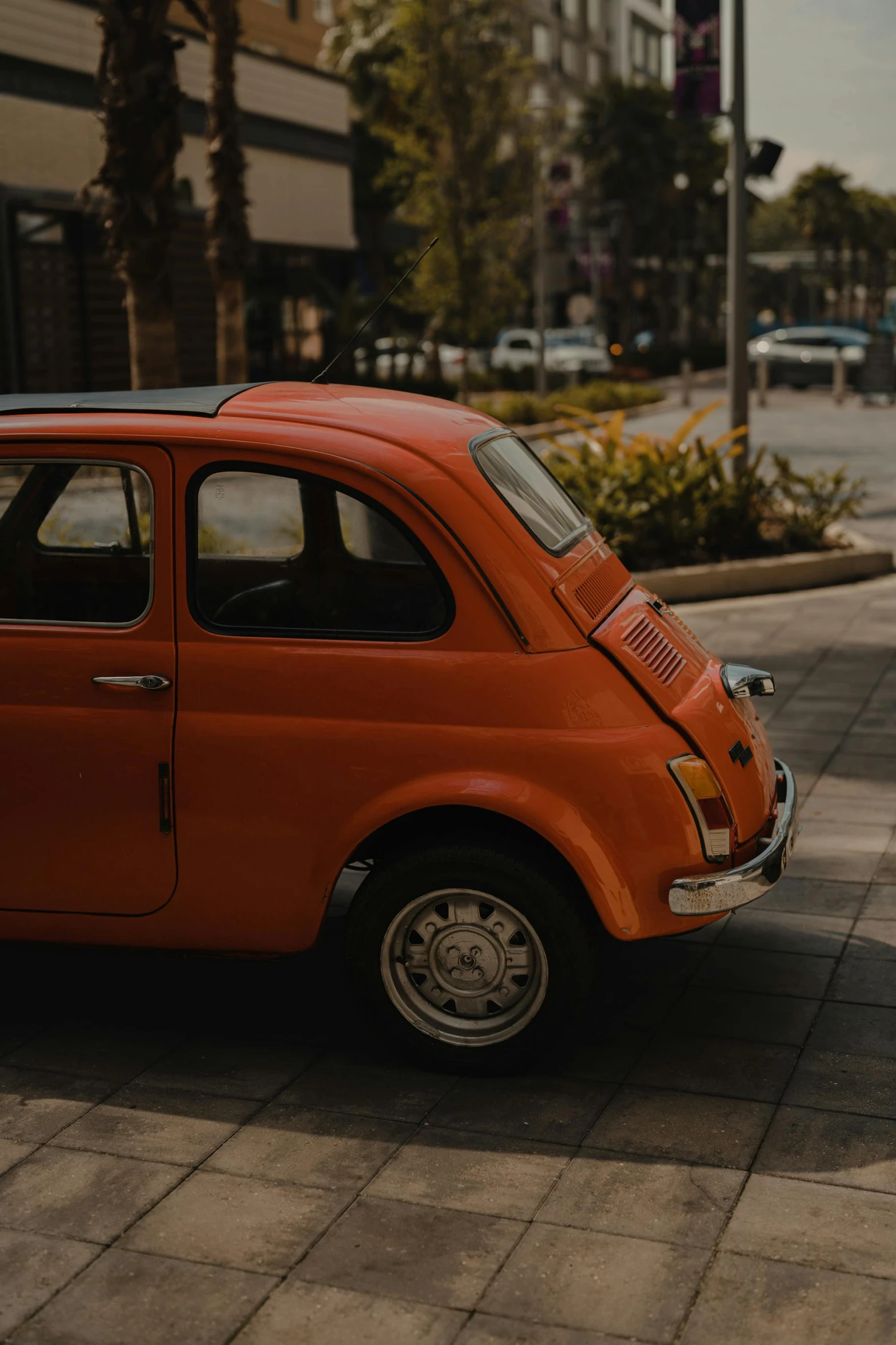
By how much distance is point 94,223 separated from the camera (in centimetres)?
2444

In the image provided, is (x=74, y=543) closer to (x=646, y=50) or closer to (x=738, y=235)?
(x=738, y=235)

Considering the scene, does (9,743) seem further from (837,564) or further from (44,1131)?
(837,564)

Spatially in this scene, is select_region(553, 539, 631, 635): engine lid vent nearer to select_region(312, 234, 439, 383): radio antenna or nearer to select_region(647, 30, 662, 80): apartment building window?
select_region(312, 234, 439, 383): radio antenna

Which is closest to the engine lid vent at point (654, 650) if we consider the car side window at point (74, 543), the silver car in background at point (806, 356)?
the car side window at point (74, 543)

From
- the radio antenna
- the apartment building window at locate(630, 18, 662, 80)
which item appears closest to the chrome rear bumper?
the radio antenna

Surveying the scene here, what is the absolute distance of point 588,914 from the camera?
14.4 ft

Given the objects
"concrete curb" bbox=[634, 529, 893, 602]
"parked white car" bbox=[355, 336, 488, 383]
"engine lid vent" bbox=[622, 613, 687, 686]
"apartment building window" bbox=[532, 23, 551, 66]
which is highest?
"apartment building window" bbox=[532, 23, 551, 66]

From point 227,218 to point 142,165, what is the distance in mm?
9573

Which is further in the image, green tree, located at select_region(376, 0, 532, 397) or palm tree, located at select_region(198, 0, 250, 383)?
green tree, located at select_region(376, 0, 532, 397)

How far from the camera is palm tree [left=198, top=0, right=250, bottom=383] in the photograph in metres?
19.9

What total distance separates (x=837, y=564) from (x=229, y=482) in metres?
9.12

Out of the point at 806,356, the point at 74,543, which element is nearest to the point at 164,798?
the point at 74,543

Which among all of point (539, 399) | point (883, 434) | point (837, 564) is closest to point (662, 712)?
point (837, 564)

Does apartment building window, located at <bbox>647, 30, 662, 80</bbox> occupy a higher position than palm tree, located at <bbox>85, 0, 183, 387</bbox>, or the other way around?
apartment building window, located at <bbox>647, 30, 662, 80</bbox>
